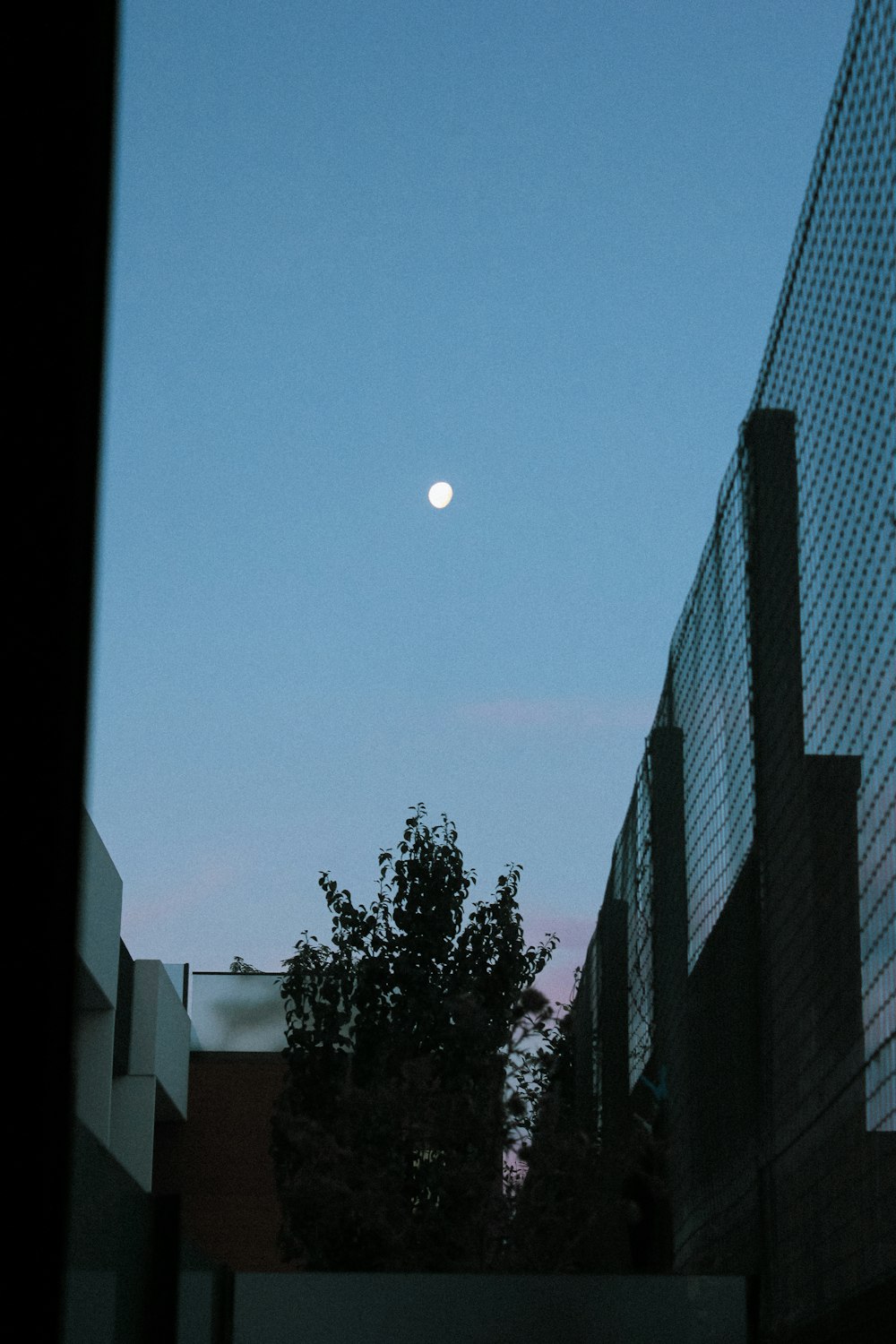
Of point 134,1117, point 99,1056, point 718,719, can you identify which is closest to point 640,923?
point 718,719

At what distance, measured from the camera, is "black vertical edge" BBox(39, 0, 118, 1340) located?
4.52 feet

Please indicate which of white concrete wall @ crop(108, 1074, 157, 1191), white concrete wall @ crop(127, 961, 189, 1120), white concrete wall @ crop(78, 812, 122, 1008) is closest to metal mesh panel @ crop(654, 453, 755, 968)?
white concrete wall @ crop(78, 812, 122, 1008)

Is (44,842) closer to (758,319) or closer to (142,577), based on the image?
Result: (142,577)

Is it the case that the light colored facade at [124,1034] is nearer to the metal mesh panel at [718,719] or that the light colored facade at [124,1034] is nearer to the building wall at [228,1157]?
the building wall at [228,1157]

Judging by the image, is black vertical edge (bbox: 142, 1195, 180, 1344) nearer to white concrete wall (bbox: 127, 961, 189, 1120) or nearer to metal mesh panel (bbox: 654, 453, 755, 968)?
metal mesh panel (bbox: 654, 453, 755, 968)

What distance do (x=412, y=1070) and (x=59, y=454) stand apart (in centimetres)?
1076

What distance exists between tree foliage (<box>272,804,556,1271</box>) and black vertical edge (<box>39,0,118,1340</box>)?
393 inches

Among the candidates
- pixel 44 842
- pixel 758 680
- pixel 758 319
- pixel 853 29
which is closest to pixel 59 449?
pixel 44 842

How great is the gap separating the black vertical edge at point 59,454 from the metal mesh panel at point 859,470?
97.0 inches

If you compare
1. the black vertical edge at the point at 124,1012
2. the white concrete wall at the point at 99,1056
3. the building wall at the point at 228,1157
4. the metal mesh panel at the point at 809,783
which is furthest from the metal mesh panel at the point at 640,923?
the building wall at the point at 228,1157

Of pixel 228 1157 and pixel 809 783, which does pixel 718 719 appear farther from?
pixel 228 1157

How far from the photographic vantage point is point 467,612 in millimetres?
12016

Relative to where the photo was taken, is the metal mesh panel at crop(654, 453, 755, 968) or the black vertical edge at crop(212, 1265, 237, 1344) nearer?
the black vertical edge at crop(212, 1265, 237, 1344)

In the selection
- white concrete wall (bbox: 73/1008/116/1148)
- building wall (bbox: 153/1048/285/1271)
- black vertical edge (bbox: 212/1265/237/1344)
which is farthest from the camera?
building wall (bbox: 153/1048/285/1271)
